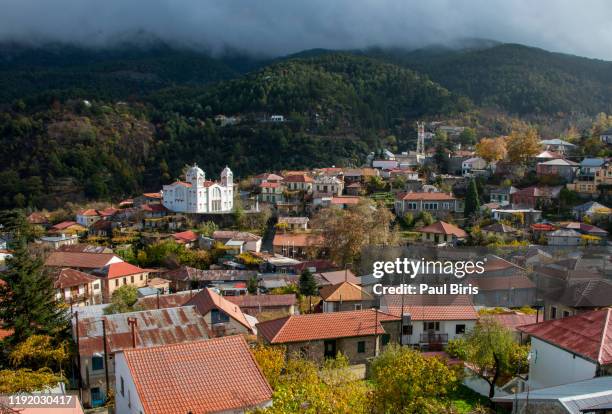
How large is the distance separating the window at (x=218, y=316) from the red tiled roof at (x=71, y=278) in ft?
41.5

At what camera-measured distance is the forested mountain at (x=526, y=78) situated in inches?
3989

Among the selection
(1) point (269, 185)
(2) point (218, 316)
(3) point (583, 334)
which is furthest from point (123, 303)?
(1) point (269, 185)

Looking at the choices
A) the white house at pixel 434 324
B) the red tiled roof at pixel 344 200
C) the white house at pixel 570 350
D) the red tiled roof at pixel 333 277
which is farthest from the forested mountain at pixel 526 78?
the white house at pixel 570 350

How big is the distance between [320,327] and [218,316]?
5193 millimetres

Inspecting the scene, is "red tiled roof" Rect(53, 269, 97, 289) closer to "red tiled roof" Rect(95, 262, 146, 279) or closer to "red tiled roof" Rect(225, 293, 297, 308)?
"red tiled roof" Rect(95, 262, 146, 279)

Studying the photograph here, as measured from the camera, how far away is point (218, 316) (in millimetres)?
21344

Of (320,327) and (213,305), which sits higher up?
(320,327)

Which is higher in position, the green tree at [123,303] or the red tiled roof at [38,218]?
the green tree at [123,303]

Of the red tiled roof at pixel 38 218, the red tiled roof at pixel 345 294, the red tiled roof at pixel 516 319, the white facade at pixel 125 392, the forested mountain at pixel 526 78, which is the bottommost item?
the red tiled roof at pixel 38 218

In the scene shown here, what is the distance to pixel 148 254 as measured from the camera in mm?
41750

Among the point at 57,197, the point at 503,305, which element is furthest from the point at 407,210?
the point at 57,197

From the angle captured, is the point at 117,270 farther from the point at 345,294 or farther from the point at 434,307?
the point at 434,307

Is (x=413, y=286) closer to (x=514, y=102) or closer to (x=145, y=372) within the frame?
(x=145, y=372)

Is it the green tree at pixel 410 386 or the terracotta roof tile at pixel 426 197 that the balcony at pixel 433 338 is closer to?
the green tree at pixel 410 386
